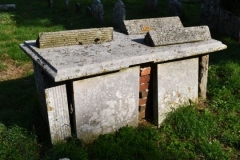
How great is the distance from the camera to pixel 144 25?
14.8 ft

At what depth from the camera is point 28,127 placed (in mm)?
3967

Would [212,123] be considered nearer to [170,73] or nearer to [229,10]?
[170,73]

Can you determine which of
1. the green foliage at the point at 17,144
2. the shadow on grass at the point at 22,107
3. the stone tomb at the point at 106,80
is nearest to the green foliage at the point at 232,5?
the stone tomb at the point at 106,80

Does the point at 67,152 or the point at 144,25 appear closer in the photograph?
the point at 67,152

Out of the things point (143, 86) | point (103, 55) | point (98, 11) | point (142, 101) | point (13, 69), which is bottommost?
point (13, 69)

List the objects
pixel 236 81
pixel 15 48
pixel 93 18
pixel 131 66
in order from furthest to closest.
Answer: pixel 93 18 < pixel 15 48 < pixel 236 81 < pixel 131 66

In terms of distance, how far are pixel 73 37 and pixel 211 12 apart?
532cm

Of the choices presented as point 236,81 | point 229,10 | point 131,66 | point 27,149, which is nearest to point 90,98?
point 131,66

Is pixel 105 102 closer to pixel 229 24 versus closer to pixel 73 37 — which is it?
pixel 73 37

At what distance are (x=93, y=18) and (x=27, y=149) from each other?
695cm

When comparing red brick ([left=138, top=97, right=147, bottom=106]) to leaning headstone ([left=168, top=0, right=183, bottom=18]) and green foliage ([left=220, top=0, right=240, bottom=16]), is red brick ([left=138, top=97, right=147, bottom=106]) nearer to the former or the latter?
green foliage ([left=220, top=0, right=240, bottom=16])

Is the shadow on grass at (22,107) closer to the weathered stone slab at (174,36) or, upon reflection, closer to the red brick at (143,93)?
the red brick at (143,93)

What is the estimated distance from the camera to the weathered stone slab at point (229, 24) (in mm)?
7342

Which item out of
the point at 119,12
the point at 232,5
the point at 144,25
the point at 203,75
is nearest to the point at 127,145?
the point at 203,75
